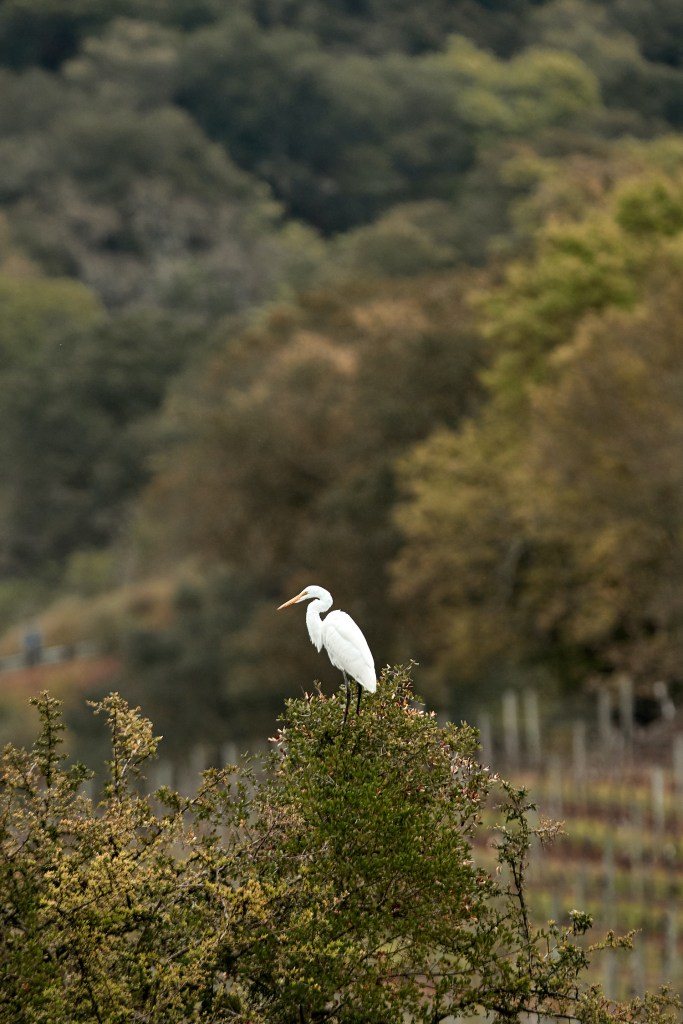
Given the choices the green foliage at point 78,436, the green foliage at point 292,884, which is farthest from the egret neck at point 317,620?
the green foliage at point 78,436

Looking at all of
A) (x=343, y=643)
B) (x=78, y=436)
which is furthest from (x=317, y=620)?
(x=78, y=436)

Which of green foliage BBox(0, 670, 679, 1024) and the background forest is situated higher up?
the background forest

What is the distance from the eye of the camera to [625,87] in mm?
154750

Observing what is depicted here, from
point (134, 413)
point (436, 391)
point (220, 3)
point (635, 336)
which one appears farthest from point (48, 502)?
point (220, 3)

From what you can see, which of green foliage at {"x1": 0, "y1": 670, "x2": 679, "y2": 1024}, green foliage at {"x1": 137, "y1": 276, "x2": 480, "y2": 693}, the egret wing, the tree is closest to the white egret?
the egret wing

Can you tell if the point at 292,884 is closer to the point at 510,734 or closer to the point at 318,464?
the point at 510,734

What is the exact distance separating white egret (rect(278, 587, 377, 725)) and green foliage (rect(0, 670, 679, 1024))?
21cm

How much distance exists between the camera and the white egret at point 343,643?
14430mm

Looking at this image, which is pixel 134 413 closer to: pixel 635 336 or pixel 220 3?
pixel 635 336

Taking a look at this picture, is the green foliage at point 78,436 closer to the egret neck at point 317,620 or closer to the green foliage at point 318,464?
the green foliage at point 318,464

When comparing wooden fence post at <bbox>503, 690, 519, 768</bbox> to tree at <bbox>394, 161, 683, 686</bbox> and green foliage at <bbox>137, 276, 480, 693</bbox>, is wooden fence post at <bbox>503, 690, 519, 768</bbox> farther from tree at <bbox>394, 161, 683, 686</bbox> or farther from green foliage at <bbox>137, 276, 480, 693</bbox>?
green foliage at <bbox>137, 276, 480, 693</bbox>

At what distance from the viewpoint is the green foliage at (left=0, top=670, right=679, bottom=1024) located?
13500 mm

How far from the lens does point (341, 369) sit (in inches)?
2419

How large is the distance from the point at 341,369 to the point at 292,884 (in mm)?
47560
